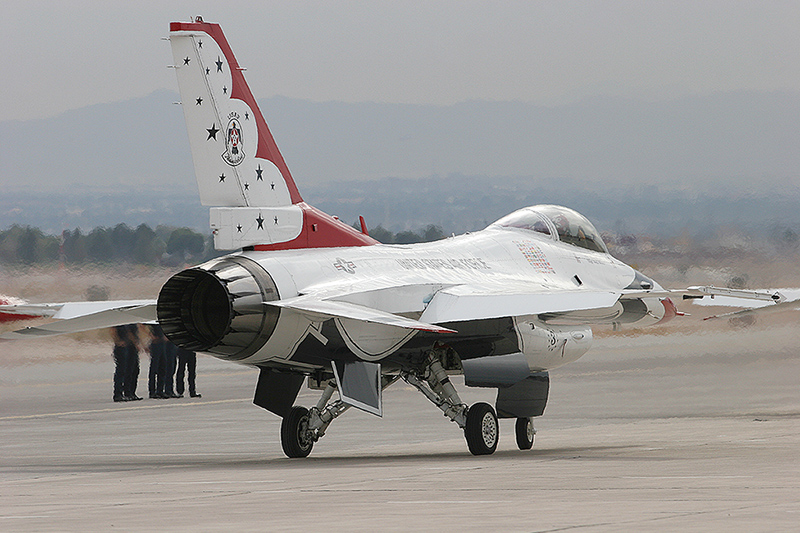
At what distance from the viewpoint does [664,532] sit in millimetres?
6547

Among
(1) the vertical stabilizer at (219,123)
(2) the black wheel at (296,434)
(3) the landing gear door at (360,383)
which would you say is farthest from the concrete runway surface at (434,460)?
(1) the vertical stabilizer at (219,123)

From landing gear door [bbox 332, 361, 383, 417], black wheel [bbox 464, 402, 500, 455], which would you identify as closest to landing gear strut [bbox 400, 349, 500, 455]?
black wheel [bbox 464, 402, 500, 455]

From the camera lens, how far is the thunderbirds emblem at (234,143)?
1316cm

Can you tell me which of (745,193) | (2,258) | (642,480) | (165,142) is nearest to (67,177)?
(165,142)

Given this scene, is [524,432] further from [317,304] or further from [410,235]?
[410,235]

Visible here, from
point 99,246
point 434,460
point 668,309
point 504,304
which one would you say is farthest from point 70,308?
point 99,246

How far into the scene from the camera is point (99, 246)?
3481cm

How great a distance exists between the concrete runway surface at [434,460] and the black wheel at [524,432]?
0.57 ft

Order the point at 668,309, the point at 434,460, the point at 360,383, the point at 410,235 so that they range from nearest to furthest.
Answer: the point at 434,460, the point at 360,383, the point at 668,309, the point at 410,235

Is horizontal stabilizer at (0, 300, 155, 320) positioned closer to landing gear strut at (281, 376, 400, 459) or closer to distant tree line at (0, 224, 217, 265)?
landing gear strut at (281, 376, 400, 459)

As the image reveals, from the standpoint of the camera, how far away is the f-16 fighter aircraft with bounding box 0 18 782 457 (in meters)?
12.3

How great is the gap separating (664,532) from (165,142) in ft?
287

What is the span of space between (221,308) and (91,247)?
22.9 metres

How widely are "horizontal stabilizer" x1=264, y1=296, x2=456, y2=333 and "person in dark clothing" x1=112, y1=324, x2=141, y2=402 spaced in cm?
1297
